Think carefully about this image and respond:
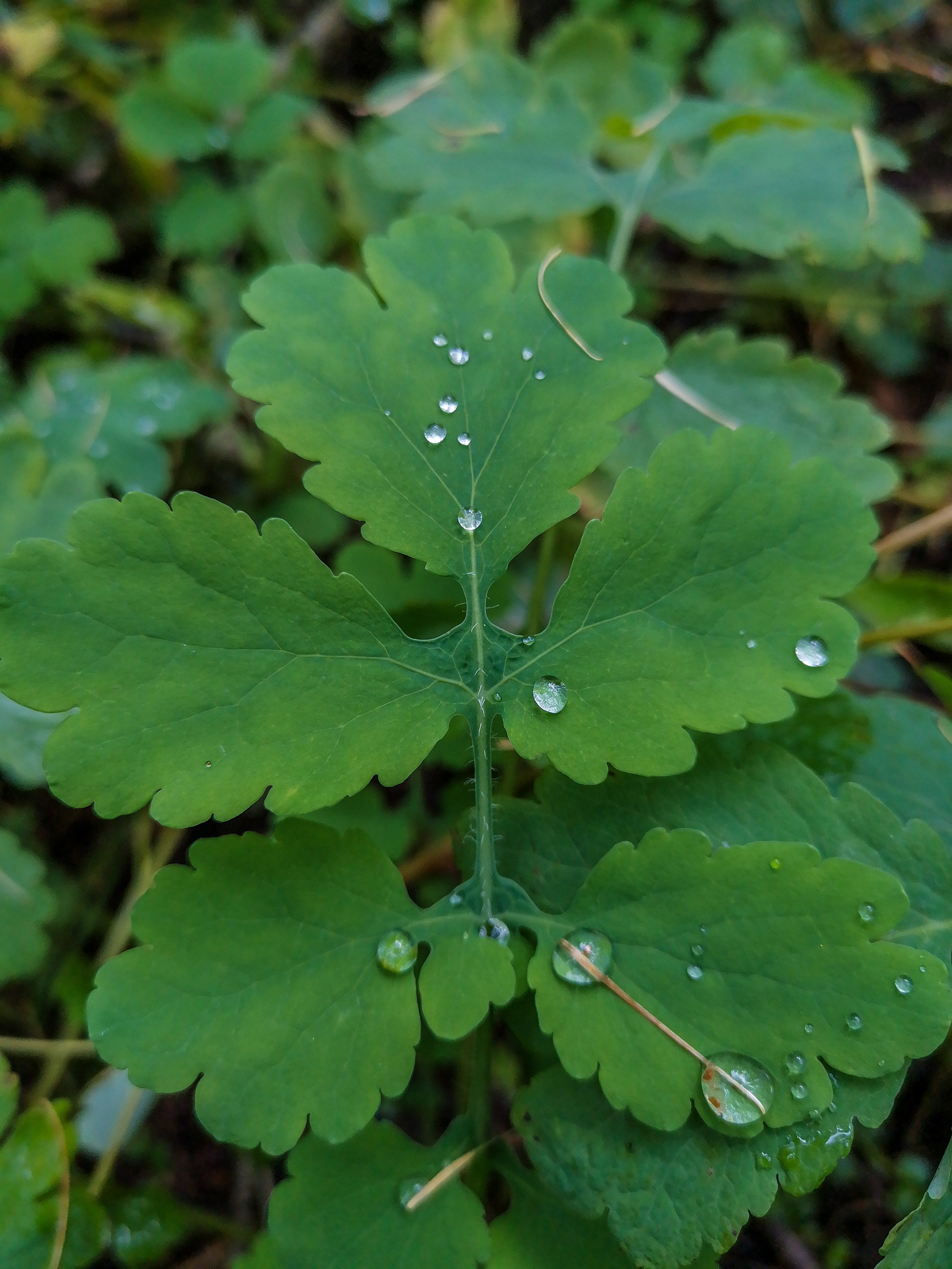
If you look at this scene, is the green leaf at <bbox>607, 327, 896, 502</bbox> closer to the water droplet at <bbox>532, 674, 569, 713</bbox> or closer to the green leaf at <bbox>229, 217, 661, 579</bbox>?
the green leaf at <bbox>229, 217, 661, 579</bbox>

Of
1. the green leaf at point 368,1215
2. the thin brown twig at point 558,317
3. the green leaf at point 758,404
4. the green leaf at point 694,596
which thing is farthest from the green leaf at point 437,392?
the green leaf at point 368,1215

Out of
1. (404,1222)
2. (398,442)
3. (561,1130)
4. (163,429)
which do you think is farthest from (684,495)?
(163,429)

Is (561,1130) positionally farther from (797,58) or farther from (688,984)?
(797,58)

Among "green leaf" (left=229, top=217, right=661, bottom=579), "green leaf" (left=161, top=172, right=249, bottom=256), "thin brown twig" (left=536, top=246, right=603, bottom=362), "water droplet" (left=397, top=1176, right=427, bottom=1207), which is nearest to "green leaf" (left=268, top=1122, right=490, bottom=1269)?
"water droplet" (left=397, top=1176, right=427, bottom=1207)

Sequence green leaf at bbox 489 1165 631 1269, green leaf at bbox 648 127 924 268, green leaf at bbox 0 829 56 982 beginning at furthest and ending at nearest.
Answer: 1. green leaf at bbox 648 127 924 268
2. green leaf at bbox 0 829 56 982
3. green leaf at bbox 489 1165 631 1269

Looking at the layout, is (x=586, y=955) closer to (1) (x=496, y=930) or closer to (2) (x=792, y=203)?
(1) (x=496, y=930)

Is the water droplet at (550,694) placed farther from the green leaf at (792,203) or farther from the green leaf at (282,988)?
the green leaf at (792,203)
